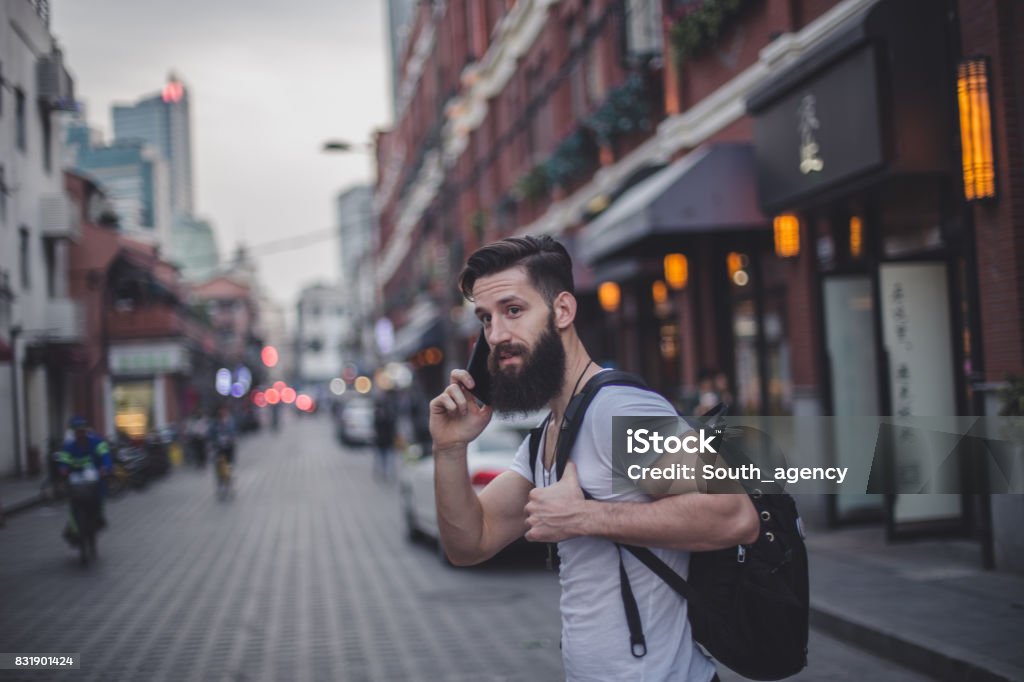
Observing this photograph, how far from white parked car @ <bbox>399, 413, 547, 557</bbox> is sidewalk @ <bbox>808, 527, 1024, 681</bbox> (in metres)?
3.26

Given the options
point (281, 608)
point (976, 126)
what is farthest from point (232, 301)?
point (976, 126)

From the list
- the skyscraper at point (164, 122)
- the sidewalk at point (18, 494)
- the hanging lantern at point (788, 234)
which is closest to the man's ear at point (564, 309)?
the sidewalk at point (18, 494)

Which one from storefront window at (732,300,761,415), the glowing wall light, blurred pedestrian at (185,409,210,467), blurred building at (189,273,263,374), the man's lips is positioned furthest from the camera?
blurred building at (189,273,263,374)

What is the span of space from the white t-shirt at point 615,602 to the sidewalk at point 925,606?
3995 millimetres

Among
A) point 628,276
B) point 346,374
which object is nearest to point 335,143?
point 628,276

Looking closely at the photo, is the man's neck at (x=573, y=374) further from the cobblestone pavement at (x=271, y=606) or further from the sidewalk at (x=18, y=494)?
the sidewalk at (x=18, y=494)

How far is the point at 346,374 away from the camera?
125 m

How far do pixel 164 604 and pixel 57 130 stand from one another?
14.5 ft

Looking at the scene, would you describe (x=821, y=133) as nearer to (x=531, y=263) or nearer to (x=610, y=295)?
(x=531, y=263)

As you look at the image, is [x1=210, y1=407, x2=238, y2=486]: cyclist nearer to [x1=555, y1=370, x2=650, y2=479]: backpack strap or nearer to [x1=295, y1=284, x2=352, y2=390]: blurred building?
[x1=555, y1=370, x2=650, y2=479]: backpack strap

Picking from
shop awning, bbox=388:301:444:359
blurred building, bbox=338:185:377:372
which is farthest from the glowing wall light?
blurred building, bbox=338:185:377:372

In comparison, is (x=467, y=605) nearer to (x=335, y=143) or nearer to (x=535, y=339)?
(x=535, y=339)

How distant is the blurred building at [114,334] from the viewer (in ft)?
33.5

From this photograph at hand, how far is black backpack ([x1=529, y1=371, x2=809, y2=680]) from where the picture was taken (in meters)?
2.60
